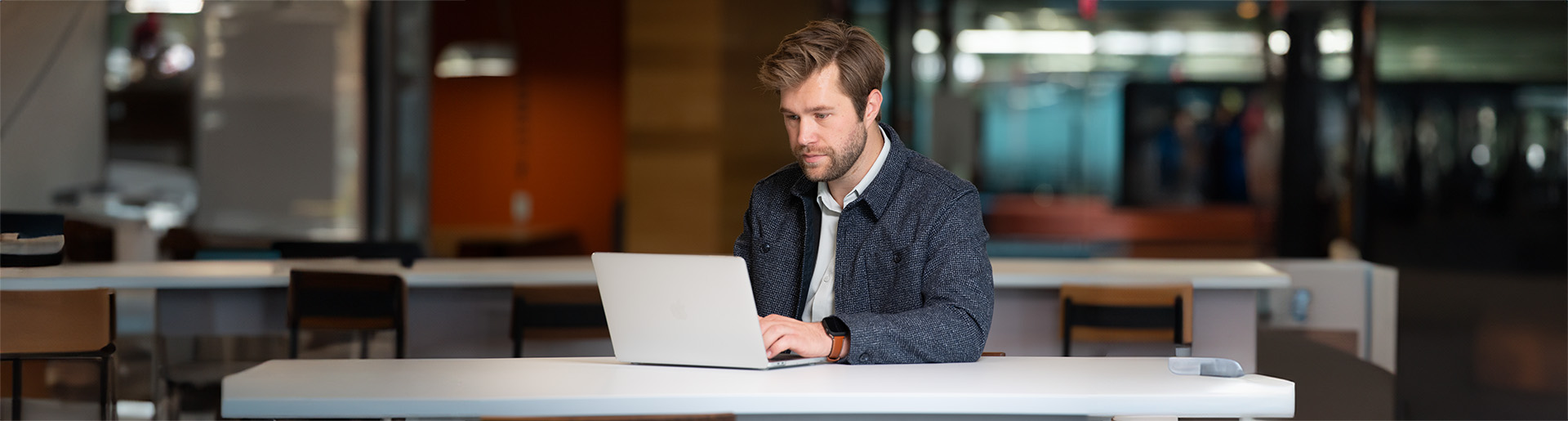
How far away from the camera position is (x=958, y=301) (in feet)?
7.34

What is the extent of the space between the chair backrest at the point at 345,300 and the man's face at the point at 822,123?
6.71 ft

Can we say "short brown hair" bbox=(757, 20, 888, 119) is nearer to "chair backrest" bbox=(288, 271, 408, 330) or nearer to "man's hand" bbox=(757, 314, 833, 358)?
"man's hand" bbox=(757, 314, 833, 358)

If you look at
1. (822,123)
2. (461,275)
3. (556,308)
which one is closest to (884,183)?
(822,123)

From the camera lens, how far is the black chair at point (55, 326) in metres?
3.34

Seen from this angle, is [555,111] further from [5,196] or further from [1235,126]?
[1235,126]

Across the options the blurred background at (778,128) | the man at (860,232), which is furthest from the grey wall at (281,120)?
the man at (860,232)

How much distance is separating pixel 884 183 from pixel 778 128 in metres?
7.06

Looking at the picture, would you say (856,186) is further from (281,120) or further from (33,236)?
(281,120)

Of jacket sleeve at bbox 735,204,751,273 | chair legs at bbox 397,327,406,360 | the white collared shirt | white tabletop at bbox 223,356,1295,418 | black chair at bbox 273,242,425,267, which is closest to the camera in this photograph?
white tabletop at bbox 223,356,1295,418

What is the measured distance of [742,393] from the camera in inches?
72.3

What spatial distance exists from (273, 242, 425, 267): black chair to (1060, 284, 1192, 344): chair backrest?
8.20 ft

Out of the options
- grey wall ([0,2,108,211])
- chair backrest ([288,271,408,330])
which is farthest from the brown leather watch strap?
grey wall ([0,2,108,211])

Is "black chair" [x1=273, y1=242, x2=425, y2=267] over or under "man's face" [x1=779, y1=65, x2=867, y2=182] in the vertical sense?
under

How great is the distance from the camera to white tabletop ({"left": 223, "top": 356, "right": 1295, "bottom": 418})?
1814 mm
